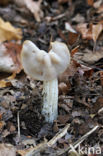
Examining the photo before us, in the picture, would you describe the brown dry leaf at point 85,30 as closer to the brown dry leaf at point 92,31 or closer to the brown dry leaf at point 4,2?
the brown dry leaf at point 92,31

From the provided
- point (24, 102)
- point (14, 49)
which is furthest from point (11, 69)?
point (24, 102)

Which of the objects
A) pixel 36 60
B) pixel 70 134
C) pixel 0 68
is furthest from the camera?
pixel 0 68

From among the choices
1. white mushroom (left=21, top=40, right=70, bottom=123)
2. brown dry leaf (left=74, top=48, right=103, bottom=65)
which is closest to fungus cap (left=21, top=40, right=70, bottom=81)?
white mushroom (left=21, top=40, right=70, bottom=123)

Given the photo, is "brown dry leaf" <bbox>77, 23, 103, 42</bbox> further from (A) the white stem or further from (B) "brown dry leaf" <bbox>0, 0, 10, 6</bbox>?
(B) "brown dry leaf" <bbox>0, 0, 10, 6</bbox>

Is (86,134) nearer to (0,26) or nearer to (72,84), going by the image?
(72,84)

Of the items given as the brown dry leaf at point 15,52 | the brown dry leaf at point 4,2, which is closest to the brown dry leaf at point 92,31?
the brown dry leaf at point 15,52

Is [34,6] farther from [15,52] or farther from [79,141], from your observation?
[79,141]

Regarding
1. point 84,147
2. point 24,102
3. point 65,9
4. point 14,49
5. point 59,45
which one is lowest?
point 84,147

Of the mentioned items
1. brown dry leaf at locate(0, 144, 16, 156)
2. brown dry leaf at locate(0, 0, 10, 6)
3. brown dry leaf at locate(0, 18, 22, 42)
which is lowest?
brown dry leaf at locate(0, 144, 16, 156)

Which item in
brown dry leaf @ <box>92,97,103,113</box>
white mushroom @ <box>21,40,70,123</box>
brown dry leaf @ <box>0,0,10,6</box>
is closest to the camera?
white mushroom @ <box>21,40,70,123</box>
